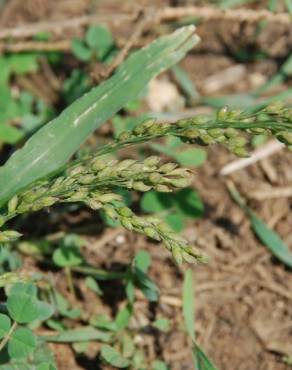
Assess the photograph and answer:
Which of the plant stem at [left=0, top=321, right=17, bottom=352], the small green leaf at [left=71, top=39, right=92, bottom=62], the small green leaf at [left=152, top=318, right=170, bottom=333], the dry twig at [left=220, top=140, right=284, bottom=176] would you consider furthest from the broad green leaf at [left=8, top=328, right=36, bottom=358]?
the small green leaf at [left=71, top=39, right=92, bottom=62]

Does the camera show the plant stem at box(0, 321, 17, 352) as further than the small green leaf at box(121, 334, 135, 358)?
No

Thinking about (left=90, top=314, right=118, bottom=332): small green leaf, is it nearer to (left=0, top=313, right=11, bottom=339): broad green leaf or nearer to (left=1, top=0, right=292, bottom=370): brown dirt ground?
(left=1, top=0, right=292, bottom=370): brown dirt ground

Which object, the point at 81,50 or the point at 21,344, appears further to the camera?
the point at 81,50

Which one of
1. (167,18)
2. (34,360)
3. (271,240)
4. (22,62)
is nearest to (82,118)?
(34,360)

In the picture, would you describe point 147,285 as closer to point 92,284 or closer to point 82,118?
point 92,284

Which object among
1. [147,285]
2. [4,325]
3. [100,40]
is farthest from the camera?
[100,40]

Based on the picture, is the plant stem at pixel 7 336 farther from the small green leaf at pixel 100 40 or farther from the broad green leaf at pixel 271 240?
the small green leaf at pixel 100 40

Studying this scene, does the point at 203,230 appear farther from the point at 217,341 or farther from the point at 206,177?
the point at 217,341
